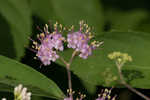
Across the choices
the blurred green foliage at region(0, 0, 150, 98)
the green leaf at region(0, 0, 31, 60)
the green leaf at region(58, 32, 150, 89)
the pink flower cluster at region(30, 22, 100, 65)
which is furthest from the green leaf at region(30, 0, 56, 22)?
the green leaf at region(58, 32, 150, 89)

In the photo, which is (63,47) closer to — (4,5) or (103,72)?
(103,72)

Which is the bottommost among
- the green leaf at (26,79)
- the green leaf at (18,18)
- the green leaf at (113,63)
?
the green leaf at (26,79)

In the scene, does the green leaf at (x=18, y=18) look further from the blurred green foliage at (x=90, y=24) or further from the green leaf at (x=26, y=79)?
the green leaf at (x=26, y=79)

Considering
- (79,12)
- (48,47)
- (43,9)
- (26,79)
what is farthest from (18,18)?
(26,79)

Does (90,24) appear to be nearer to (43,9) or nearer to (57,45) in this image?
(43,9)

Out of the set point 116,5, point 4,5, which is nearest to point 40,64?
point 4,5

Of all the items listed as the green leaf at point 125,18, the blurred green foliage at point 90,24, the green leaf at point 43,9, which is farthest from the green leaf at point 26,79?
the green leaf at point 125,18
